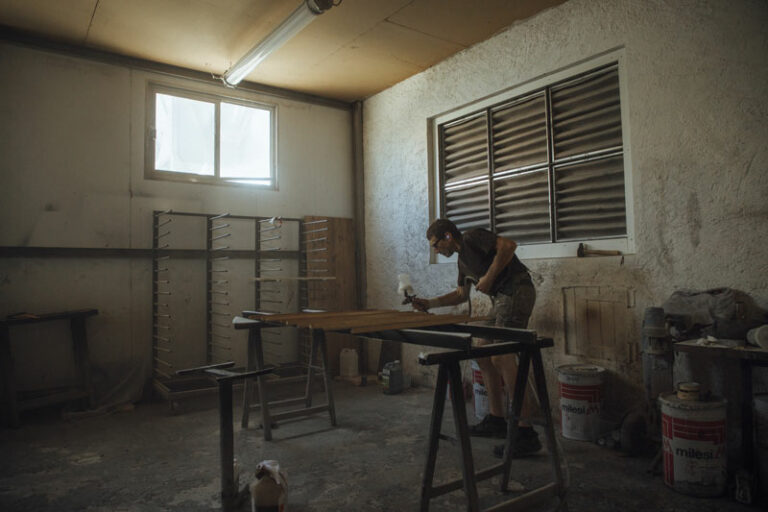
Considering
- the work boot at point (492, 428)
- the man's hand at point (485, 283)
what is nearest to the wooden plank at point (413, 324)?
the man's hand at point (485, 283)

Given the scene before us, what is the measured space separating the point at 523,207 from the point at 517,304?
→ 3.68ft

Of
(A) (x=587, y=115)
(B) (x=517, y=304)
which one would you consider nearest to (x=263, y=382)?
(B) (x=517, y=304)

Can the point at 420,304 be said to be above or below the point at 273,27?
below

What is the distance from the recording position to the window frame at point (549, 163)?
10.7 feet

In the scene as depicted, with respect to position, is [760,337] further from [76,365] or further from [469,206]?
[76,365]

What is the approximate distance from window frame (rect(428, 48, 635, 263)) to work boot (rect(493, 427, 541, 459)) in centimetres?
136

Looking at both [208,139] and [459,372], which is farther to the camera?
[208,139]

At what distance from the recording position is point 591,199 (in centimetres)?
350

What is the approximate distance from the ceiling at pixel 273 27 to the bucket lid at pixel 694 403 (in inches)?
110

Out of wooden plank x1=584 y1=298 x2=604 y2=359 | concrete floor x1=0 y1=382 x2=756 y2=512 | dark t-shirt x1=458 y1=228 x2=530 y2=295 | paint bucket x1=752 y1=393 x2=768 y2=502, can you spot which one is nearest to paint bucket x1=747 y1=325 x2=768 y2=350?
paint bucket x1=752 y1=393 x2=768 y2=502

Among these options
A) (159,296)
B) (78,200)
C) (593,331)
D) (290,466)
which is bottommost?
(290,466)

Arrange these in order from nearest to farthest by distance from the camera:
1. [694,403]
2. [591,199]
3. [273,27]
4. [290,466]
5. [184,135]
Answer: [694,403] → [290,466] → [591,199] → [273,27] → [184,135]

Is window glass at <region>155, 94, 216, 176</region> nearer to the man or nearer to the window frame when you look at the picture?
the window frame

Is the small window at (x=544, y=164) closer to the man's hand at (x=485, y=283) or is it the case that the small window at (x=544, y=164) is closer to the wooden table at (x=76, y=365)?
the man's hand at (x=485, y=283)
